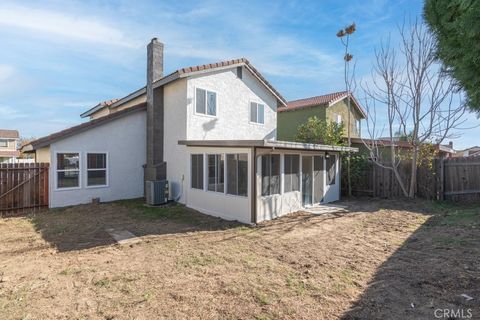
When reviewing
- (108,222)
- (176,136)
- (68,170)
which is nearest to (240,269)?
(108,222)

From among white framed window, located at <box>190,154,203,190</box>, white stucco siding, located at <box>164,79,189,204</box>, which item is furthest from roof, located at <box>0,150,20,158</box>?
white framed window, located at <box>190,154,203,190</box>

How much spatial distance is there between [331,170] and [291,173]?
12.2 ft

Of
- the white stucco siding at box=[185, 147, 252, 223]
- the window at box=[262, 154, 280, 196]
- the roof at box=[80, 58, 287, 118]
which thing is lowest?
the white stucco siding at box=[185, 147, 252, 223]

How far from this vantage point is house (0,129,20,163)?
4234cm

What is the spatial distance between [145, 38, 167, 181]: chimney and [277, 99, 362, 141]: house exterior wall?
36.7ft

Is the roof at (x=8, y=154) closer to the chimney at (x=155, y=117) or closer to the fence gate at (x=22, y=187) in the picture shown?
the fence gate at (x=22, y=187)

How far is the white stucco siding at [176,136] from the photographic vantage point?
12.1 meters

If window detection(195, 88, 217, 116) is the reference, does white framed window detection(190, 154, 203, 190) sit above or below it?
below

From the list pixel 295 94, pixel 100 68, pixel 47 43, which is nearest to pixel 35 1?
pixel 47 43

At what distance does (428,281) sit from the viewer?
4.91 m

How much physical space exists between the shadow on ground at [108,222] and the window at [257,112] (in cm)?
641

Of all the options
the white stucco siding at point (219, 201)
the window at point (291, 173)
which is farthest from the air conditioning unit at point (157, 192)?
the window at point (291, 173)

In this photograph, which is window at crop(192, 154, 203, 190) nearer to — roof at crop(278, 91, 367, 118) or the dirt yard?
the dirt yard

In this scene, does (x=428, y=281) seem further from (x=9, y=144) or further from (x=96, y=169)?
(x=9, y=144)
